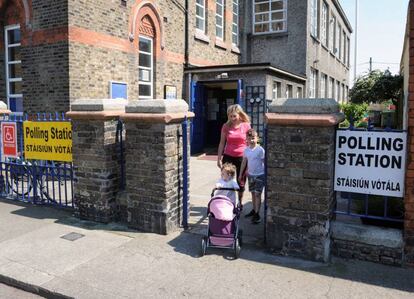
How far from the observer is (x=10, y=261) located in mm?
4785

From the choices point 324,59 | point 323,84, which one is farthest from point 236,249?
point 323,84

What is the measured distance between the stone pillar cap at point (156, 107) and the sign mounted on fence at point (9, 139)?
301 cm

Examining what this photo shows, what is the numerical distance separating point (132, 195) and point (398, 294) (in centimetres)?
361

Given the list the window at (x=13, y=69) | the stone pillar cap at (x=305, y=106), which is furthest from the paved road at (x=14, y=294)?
the window at (x=13, y=69)

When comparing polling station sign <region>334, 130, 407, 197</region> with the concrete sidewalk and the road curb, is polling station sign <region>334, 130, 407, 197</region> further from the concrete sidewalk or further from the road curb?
the road curb

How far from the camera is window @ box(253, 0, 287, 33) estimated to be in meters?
19.6

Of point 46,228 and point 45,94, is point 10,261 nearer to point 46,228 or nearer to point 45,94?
point 46,228

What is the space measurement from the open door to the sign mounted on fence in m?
7.33

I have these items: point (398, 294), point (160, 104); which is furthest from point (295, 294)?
point (160, 104)

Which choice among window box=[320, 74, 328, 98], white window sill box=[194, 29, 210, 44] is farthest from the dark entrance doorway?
window box=[320, 74, 328, 98]

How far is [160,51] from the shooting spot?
13.3 metres

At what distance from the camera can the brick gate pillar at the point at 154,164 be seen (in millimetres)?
5516

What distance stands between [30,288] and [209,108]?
11.9 metres

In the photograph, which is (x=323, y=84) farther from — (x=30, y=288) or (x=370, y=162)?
(x=30, y=288)
